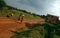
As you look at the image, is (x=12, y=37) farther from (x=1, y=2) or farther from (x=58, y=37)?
(x=1, y=2)

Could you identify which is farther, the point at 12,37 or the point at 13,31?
the point at 13,31

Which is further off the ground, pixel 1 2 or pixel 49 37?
pixel 1 2

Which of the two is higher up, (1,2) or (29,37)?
(1,2)

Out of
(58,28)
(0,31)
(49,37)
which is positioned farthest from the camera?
(58,28)

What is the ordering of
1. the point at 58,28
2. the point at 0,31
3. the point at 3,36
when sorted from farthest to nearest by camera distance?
the point at 58,28
the point at 0,31
the point at 3,36

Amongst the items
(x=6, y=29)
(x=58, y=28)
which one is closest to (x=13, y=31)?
(x=6, y=29)

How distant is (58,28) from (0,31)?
15.1m

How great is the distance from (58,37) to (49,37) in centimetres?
192

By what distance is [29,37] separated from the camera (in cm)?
2975

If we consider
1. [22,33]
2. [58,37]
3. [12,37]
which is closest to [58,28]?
[58,37]

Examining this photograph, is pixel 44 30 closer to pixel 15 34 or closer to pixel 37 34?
pixel 37 34

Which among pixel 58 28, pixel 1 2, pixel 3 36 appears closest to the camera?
pixel 3 36

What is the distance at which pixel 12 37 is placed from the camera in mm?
29016

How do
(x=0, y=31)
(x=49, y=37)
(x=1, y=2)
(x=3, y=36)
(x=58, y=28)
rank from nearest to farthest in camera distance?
(x=3, y=36) < (x=0, y=31) < (x=49, y=37) < (x=58, y=28) < (x=1, y=2)
